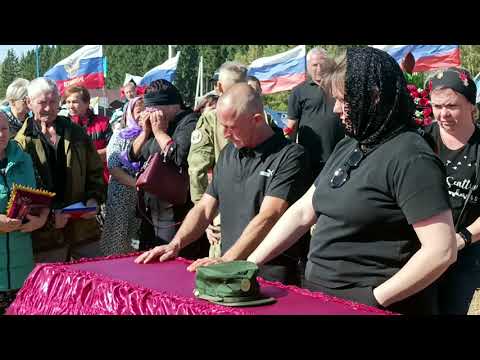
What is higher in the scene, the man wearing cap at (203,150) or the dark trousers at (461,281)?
the man wearing cap at (203,150)

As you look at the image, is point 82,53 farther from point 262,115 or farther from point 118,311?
point 118,311

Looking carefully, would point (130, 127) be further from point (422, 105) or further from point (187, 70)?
point (187, 70)

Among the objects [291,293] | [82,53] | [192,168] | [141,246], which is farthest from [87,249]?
[82,53]

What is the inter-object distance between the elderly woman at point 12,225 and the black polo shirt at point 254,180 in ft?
5.52

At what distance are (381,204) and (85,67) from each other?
13356 mm

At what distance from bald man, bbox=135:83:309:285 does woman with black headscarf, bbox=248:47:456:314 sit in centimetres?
80

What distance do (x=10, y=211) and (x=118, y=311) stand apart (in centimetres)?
237

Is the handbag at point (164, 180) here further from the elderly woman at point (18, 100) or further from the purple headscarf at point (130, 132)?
the elderly woman at point (18, 100)

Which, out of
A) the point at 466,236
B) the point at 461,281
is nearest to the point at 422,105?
the point at 466,236

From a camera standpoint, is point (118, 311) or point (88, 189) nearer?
point (118, 311)

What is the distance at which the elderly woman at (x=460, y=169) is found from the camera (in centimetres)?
365

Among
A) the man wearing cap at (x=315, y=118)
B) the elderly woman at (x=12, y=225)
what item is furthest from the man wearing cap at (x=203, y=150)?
the elderly woman at (x=12, y=225)

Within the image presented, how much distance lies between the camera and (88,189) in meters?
5.50

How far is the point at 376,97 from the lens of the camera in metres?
2.50
